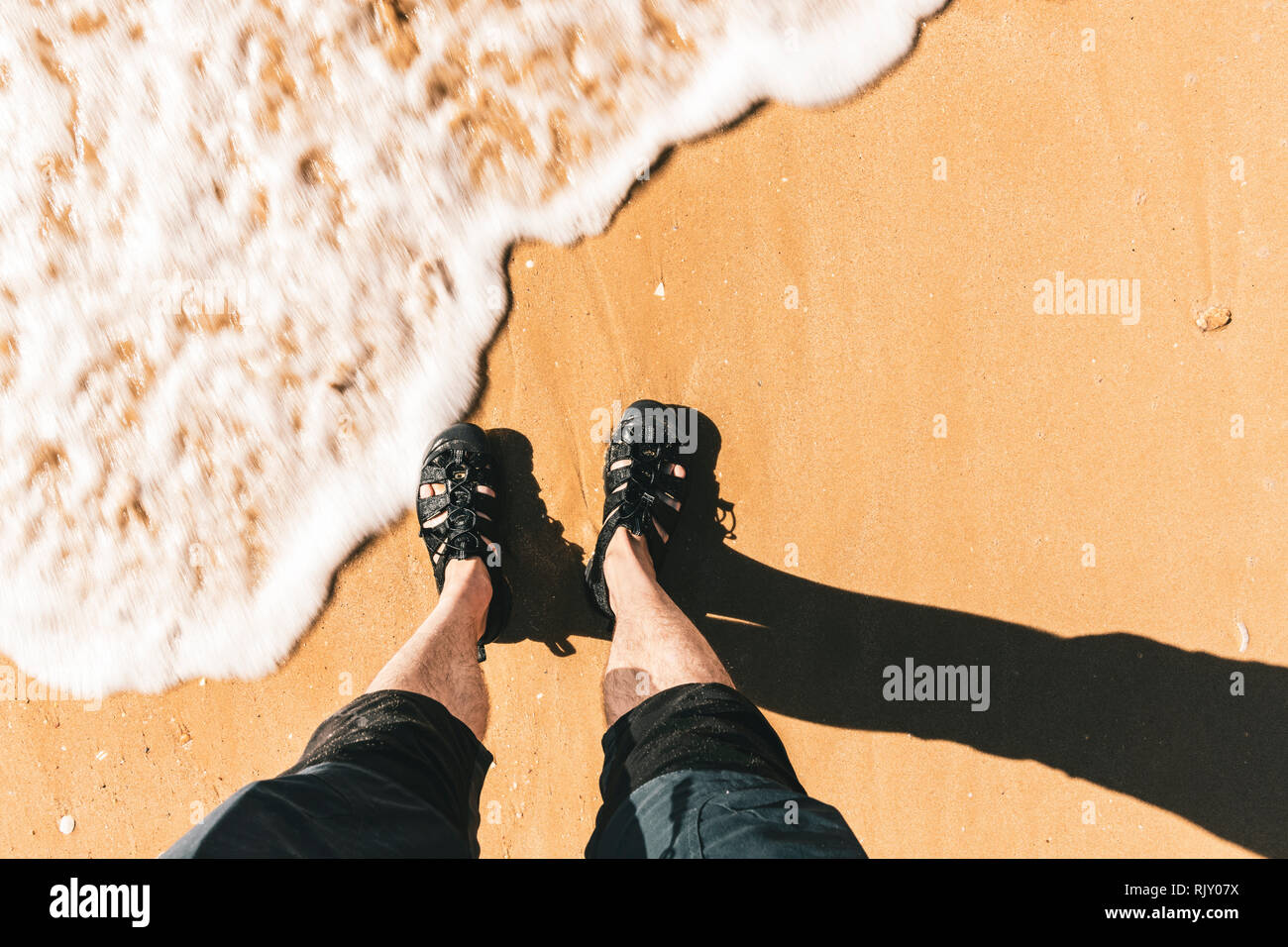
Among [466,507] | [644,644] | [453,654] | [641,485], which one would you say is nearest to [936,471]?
[641,485]

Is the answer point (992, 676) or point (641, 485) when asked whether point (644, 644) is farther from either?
point (992, 676)

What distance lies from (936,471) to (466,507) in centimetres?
175

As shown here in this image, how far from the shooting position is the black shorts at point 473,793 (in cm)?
139

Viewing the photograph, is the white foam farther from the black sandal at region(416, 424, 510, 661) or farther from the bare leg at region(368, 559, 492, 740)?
the bare leg at region(368, 559, 492, 740)

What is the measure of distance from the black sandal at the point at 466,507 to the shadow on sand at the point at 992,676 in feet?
0.48

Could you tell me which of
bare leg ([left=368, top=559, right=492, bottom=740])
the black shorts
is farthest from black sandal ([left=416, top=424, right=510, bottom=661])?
the black shorts

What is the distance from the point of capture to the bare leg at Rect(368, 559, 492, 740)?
2.04 metres

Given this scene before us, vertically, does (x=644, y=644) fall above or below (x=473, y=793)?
above

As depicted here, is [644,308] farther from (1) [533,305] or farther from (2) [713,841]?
(2) [713,841]

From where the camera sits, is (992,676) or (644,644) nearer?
(644,644)

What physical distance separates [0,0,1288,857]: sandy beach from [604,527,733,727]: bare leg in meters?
0.25

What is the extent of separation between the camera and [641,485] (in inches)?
94.7
